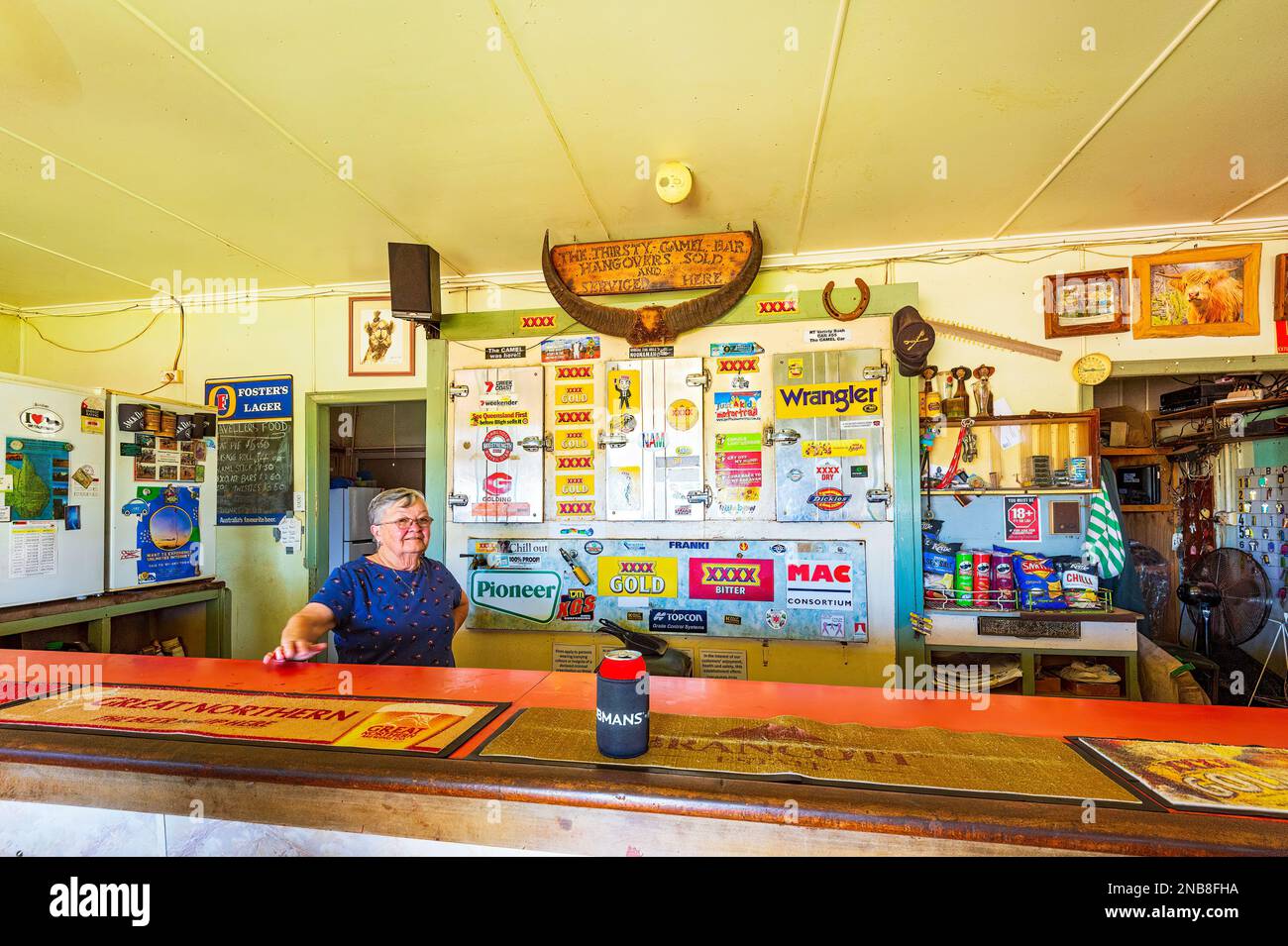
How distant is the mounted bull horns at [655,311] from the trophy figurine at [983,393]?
1.42m

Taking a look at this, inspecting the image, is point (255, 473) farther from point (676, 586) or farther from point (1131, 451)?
point (1131, 451)

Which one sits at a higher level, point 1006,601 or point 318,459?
point 318,459

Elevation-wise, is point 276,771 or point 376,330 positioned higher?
point 376,330

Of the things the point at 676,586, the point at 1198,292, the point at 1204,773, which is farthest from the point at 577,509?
the point at 1198,292

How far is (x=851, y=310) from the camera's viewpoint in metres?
3.42

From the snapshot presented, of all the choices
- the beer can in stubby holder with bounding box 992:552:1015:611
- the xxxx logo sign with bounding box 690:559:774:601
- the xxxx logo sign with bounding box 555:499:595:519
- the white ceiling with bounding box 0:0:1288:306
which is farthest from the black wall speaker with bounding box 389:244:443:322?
the beer can in stubby holder with bounding box 992:552:1015:611

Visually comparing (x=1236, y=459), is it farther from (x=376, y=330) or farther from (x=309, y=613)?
(x=376, y=330)

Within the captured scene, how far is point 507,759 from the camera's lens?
1083 mm

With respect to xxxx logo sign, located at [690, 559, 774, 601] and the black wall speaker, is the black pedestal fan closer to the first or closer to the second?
xxxx logo sign, located at [690, 559, 774, 601]

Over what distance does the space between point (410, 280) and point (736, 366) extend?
1938 mm

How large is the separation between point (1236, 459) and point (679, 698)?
16.7ft

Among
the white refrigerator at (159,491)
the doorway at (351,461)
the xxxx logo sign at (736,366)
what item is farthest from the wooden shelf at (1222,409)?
the white refrigerator at (159,491)

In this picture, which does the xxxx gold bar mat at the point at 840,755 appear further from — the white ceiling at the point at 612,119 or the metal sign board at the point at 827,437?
the metal sign board at the point at 827,437
